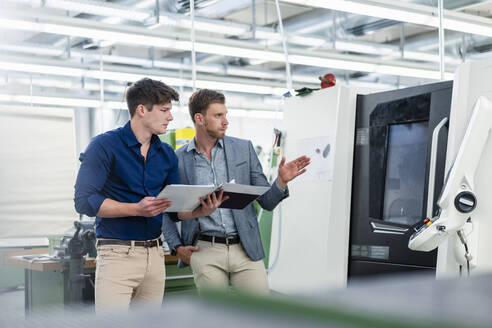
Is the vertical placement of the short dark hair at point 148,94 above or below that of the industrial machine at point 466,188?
above

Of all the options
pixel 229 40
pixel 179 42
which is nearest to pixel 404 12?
pixel 229 40

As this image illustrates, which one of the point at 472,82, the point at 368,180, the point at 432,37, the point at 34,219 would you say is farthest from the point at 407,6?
the point at 432,37

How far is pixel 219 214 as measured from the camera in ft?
8.85

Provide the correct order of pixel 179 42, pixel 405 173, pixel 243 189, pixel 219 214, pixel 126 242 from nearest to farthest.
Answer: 1. pixel 126 242
2. pixel 243 189
3. pixel 219 214
4. pixel 405 173
5. pixel 179 42

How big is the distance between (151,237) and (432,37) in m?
8.72

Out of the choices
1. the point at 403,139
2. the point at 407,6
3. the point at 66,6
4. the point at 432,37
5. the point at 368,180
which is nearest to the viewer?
the point at 403,139

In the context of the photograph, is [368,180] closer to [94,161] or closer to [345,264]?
[345,264]

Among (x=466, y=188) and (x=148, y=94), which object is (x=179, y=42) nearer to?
(x=148, y=94)

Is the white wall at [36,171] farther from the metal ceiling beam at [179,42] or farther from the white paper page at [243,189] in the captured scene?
the metal ceiling beam at [179,42]

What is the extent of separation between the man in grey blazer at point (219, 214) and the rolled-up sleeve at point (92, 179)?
45 cm

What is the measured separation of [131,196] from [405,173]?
1.34 m

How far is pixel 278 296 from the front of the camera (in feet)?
1.28

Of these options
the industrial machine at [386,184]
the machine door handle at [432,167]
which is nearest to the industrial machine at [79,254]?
the industrial machine at [386,184]

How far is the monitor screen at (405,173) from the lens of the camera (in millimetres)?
2797
